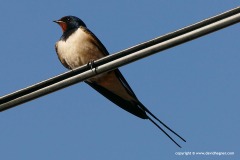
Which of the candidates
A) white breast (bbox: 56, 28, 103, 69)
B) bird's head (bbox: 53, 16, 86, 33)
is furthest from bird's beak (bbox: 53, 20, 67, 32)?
white breast (bbox: 56, 28, 103, 69)

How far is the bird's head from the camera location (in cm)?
560

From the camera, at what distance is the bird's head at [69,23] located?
5599 mm

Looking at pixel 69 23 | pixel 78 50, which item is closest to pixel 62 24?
pixel 69 23

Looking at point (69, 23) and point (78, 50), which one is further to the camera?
point (69, 23)

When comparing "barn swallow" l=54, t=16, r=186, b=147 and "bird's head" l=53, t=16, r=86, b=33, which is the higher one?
"bird's head" l=53, t=16, r=86, b=33

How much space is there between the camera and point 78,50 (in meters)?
5.02

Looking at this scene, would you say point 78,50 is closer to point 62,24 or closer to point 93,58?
point 93,58

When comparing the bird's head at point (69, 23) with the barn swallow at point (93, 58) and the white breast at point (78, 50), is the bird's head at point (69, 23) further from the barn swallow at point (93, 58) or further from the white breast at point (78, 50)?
the white breast at point (78, 50)

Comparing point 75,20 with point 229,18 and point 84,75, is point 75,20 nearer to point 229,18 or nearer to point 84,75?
point 84,75

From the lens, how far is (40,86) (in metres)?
2.84

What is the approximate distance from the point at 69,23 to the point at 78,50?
745mm

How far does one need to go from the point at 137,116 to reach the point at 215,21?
223 cm

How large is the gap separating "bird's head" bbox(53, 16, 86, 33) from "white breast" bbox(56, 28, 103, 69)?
36 cm

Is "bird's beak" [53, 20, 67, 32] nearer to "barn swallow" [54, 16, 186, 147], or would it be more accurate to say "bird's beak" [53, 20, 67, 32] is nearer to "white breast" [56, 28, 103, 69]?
"barn swallow" [54, 16, 186, 147]
